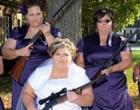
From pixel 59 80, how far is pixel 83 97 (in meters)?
0.29

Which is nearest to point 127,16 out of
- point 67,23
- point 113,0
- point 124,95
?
point 113,0

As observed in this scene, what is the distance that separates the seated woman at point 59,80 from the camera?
4359 mm

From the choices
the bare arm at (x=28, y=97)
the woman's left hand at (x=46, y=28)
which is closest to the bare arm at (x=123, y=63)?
the woman's left hand at (x=46, y=28)

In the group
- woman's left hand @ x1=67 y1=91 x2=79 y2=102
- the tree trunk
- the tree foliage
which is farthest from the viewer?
the tree foliage

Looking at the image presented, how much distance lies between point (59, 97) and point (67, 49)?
1.46ft

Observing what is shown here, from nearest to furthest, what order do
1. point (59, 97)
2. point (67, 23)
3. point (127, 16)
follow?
point (59, 97) → point (67, 23) → point (127, 16)

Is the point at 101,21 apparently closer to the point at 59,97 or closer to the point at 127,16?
the point at 59,97

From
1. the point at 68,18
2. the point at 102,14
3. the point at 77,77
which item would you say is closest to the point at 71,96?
the point at 77,77

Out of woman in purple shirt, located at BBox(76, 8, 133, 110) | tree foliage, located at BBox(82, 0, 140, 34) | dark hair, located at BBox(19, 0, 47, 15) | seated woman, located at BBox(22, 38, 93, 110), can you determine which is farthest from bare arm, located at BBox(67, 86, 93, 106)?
tree foliage, located at BBox(82, 0, 140, 34)

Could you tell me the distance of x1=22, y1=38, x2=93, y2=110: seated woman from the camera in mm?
4359

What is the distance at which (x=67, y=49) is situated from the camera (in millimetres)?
4359

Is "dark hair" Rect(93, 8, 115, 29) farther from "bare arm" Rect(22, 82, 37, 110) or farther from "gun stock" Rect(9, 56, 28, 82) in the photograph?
"bare arm" Rect(22, 82, 37, 110)

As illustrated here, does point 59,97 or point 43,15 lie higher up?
point 43,15

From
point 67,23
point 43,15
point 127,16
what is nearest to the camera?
point 43,15
